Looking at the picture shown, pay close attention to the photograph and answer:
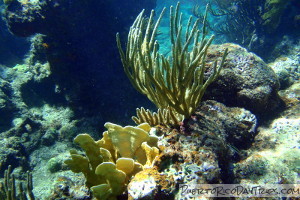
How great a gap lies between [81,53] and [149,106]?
8.99ft

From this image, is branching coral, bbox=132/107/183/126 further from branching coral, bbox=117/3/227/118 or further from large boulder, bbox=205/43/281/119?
large boulder, bbox=205/43/281/119

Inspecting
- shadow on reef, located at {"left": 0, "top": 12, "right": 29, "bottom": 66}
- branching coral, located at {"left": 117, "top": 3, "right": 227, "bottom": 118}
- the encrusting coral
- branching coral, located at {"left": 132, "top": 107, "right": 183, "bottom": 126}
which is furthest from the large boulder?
shadow on reef, located at {"left": 0, "top": 12, "right": 29, "bottom": 66}

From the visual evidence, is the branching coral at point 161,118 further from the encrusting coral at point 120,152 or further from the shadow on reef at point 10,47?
the shadow on reef at point 10,47

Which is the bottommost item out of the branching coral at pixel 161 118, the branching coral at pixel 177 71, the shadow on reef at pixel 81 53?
the branching coral at pixel 161 118

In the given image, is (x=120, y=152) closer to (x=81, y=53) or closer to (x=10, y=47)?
(x=81, y=53)

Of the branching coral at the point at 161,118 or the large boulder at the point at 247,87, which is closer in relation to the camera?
the branching coral at the point at 161,118

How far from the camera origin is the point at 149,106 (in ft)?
22.4

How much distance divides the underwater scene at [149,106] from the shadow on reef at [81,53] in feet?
0.10

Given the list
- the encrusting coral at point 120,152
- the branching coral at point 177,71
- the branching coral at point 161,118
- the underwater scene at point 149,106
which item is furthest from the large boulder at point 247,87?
the encrusting coral at point 120,152

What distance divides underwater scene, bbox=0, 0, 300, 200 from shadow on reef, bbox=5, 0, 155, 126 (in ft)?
0.10

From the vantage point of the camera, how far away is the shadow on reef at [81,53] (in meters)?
6.33

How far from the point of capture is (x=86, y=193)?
2385 mm

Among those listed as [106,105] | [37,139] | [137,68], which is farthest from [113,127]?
[37,139]

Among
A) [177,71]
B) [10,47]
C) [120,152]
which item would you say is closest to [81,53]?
[177,71]
